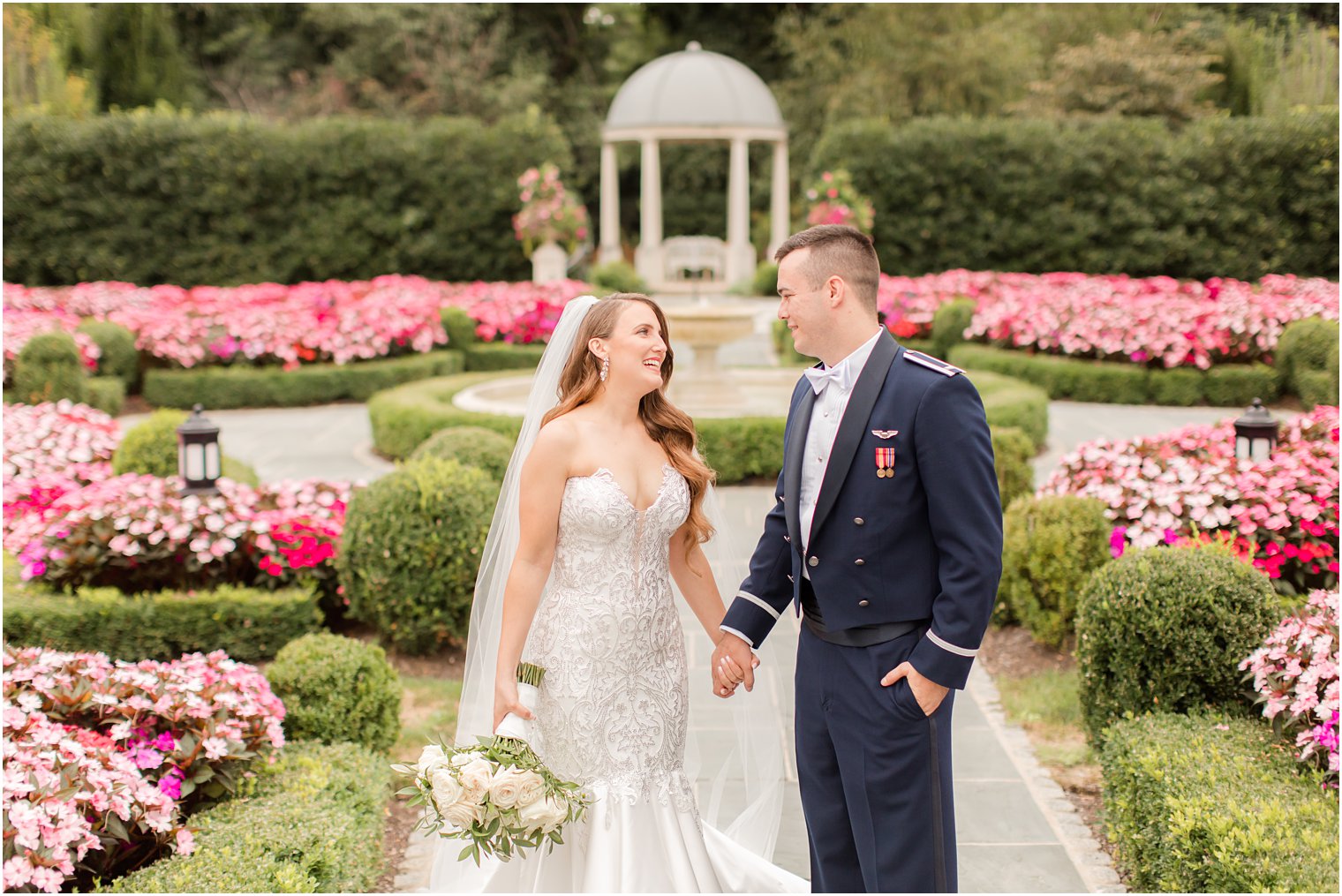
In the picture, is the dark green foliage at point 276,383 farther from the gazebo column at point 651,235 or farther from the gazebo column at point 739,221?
the gazebo column at point 739,221

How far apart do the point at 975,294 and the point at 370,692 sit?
1401 centimetres

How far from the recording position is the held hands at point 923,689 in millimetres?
2678

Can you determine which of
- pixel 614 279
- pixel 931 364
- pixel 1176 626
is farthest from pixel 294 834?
pixel 614 279

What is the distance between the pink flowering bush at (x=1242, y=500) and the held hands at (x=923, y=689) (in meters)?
3.17

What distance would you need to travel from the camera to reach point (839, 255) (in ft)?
9.16

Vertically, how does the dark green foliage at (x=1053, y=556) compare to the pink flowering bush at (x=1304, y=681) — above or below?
below

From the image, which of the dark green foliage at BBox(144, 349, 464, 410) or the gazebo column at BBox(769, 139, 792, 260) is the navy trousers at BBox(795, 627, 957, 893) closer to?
the dark green foliage at BBox(144, 349, 464, 410)

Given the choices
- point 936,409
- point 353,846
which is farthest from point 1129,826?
point 353,846

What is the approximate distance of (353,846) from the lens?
12.2 feet

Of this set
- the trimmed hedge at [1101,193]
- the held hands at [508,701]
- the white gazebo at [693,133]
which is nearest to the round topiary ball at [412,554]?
the held hands at [508,701]

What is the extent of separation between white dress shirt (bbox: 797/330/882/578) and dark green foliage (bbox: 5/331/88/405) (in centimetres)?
1051

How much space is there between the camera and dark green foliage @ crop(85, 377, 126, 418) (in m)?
12.6

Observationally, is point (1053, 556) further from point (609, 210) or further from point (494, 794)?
point (609, 210)

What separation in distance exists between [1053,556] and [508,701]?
376 cm
